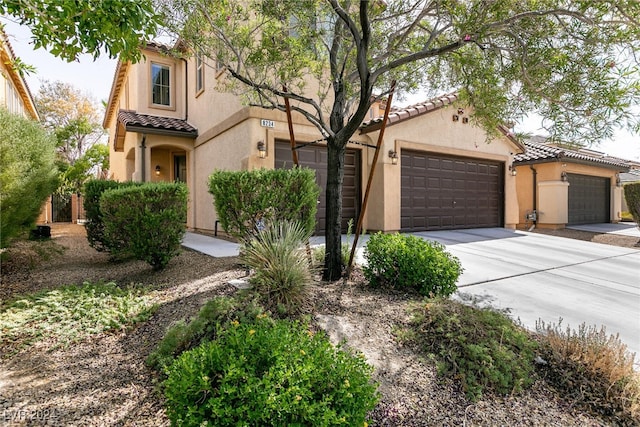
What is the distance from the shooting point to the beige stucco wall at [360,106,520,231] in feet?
32.9

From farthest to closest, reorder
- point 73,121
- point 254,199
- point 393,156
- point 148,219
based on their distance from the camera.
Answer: point 73,121 → point 393,156 → point 148,219 → point 254,199

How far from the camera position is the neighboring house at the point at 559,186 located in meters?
14.2

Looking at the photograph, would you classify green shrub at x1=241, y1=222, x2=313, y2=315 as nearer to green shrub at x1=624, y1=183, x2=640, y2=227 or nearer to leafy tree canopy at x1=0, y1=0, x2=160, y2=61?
leafy tree canopy at x1=0, y1=0, x2=160, y2=61

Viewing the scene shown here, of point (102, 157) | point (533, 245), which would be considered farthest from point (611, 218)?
point (102, 157)

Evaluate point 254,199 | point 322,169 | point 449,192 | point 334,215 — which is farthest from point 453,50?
point 449,192

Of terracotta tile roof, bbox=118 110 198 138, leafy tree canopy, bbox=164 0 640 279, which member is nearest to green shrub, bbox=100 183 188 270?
leafy tree canopy, bbox=164 0 640 279

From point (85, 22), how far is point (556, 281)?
7139mm

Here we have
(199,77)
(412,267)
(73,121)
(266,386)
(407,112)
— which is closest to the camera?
(266,386)

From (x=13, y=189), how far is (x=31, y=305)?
2.41m

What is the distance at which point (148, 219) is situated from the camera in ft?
18.1

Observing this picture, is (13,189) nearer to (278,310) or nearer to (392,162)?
(278,310)

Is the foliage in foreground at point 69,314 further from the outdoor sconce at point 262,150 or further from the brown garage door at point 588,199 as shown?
the brown garage door at point 588,199

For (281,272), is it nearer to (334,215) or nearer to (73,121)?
(334,215)

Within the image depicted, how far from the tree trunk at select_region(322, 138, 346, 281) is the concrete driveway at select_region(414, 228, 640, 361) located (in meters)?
1.88
